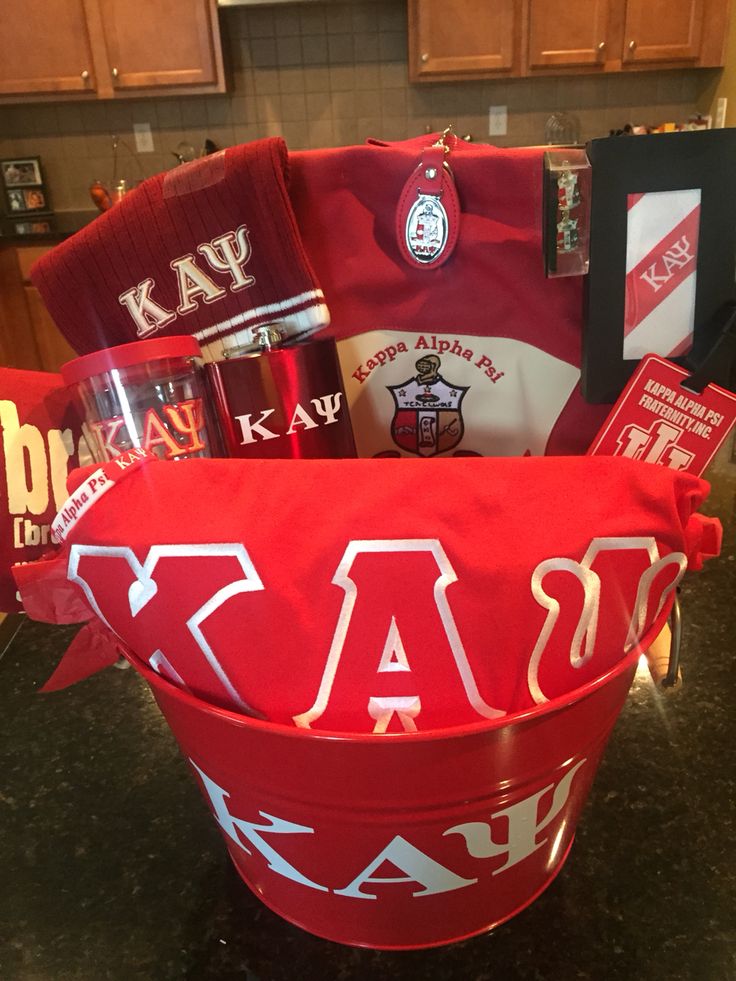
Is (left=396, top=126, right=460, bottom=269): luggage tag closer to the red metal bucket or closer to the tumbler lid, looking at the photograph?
the tumbler lid

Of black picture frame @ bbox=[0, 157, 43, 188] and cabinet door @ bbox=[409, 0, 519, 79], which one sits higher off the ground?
cabinet door @ bbox=[409, 0, 519, 79]

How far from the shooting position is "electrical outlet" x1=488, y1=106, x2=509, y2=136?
2881 mm

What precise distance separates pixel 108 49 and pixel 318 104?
78cm

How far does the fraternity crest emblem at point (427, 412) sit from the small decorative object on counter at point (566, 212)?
113 millimetres

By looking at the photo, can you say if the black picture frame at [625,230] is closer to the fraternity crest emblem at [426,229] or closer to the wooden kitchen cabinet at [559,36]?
the fraternity crest emblem at [426,229]

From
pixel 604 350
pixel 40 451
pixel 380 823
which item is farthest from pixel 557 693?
pixel 40 451

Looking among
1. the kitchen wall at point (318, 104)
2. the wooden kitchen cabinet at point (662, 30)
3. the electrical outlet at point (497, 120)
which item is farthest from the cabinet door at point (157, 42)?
the wooden kitchen cabinet at point (662, 30)

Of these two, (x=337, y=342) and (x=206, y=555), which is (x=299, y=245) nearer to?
(x=337, y=342)

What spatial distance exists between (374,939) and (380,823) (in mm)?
89

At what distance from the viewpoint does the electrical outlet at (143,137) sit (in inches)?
114

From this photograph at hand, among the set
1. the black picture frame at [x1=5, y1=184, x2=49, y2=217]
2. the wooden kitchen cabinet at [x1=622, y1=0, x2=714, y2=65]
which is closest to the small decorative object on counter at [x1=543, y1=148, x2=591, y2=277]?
the wooden kitchen cabinet at [x1=622, y1=0, x2=714, y2=65]

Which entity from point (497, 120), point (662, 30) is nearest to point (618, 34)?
point (662, 30)

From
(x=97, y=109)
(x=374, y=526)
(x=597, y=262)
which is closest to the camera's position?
(x=374, y=526)

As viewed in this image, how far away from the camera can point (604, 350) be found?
47 cm
